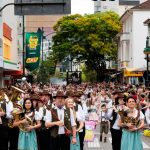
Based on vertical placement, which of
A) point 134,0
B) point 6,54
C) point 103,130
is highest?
point 134,0

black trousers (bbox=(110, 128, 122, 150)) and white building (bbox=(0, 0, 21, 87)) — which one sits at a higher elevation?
white building (bbox=(0, 0, 21, 87))

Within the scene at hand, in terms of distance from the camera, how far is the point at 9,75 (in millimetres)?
55438

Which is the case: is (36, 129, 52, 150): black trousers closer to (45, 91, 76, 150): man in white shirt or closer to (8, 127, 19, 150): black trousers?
(8, 127, 19, 150): black trousers

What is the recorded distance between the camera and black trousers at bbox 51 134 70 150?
12641 millimetres

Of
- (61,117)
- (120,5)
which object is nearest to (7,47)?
(61,117)

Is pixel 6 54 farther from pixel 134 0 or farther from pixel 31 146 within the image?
pixel 134 0

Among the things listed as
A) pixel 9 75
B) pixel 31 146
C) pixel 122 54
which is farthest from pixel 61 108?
pixel 122 54

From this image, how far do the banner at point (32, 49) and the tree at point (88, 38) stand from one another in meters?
36.1

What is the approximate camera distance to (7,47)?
198 ft

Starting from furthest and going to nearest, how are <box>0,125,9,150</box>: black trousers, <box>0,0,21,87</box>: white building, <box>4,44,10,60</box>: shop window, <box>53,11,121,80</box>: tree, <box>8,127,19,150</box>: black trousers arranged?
<box>53,11,121,80</box>: tree → <box>4,44,10,60</box>: shop window → <box>0,0,21,87</box>: white building → <box>8,127,19,150</box>: black trousers → <box>0,125,9,150</box>: black trousers

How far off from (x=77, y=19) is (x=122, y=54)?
30.7ft

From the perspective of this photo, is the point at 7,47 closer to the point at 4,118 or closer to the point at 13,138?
the point at 13,138

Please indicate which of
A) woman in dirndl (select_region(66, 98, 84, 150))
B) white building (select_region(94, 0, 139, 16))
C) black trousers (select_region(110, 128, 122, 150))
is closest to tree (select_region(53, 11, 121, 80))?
white building (select_region(94, 0, 139, 16))

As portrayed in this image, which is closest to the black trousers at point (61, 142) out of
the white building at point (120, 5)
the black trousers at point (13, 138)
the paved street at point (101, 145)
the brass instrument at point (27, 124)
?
the brass instrument at point (27, 124)
